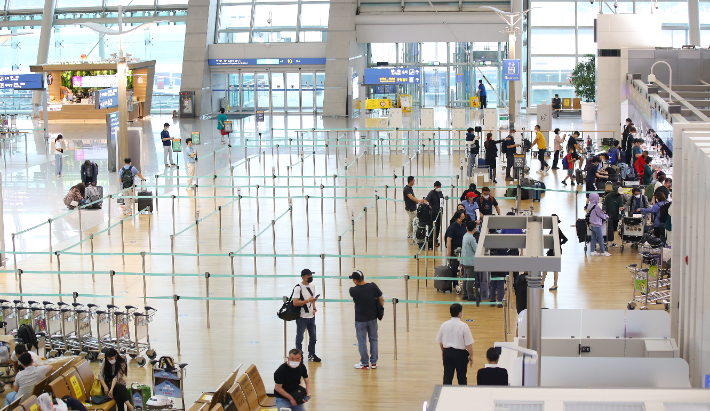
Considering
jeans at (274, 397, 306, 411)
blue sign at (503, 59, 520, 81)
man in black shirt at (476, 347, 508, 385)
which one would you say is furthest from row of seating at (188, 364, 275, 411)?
blue sign at (503, 59, 520, 81)

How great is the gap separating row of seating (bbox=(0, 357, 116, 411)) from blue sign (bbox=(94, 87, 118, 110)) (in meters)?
15.4

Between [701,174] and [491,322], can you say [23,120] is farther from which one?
[701,174]

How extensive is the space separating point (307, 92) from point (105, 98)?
19.6 metres

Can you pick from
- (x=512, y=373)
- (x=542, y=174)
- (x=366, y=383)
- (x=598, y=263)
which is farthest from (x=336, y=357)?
(x=542, y=174)

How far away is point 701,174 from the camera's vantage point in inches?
314

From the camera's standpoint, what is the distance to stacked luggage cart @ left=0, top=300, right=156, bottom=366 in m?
10.1

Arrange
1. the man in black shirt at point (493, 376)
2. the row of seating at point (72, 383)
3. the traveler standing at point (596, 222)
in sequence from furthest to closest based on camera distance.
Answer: the traveler standing at point (596, 222)
the row of seating at point (72, 383)
the man in black shirt at point (493, 376)

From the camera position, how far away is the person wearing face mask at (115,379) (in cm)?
841

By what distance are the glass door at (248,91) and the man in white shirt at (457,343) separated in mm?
35313

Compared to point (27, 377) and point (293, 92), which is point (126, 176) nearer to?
point (27, 377)

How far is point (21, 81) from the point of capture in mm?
30516

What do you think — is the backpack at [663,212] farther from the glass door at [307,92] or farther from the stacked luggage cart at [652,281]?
the glass door at [307,92]

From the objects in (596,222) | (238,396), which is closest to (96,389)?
(238,396)

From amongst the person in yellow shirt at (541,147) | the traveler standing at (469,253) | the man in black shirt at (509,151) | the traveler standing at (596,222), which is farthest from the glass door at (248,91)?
the traveler standing at (469,253)
